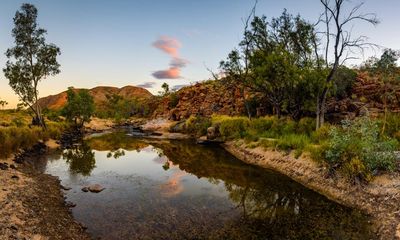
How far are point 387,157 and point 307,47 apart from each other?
16.9 meters

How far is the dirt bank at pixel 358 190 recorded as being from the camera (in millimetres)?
11188

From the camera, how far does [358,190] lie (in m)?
14.2

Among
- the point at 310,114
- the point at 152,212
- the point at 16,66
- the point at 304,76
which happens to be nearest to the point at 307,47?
the point at 304,76

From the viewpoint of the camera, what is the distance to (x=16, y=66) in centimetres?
4250

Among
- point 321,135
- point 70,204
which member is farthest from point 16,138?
point 321,135

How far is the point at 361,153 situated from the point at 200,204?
846 cm

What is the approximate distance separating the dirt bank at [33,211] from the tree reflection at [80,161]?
5.42m

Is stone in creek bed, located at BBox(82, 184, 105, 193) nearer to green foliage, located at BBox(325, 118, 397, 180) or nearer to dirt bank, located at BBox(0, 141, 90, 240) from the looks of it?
dirt bank, located at BBox(0, 141, 90, 240)

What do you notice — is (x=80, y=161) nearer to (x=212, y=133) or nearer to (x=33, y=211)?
(x=33, y=211)

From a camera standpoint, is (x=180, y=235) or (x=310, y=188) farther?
(x=310, y=188)

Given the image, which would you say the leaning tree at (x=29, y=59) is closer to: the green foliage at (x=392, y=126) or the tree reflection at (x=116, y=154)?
the tree reflection at (x=116, y=154)

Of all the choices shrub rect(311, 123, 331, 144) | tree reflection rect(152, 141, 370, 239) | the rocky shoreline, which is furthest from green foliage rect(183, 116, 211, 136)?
the rocky shoreline

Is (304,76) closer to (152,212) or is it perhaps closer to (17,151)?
(152,212)

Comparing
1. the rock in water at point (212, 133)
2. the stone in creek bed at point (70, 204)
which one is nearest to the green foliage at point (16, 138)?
the stone in creek bed at point (70, 204)
